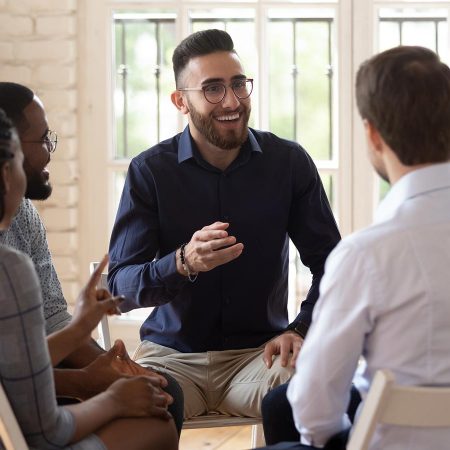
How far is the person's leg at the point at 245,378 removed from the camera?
8.39ft

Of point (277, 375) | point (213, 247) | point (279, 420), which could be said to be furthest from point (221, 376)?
point (279, 420)

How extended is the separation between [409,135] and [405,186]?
90mm

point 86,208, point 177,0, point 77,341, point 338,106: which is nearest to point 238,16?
point 177,0

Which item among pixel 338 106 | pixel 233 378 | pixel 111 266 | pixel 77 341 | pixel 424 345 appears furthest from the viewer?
pixel 338 106

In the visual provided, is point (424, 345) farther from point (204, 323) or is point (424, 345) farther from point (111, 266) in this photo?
point (111, 266)

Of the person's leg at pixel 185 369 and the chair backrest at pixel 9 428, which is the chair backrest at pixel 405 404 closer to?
the chair backrest at pixel 9 428

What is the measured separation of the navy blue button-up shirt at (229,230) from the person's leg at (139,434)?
690 mm

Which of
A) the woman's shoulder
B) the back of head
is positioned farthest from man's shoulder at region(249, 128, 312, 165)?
the woman's shoulder

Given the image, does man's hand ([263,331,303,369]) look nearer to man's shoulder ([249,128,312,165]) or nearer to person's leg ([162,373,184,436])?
person's leg ([162,373,184,436])

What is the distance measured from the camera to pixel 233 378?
8.78ft

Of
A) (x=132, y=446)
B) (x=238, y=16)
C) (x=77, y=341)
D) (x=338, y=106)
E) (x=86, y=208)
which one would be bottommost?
(x=132, y=446)

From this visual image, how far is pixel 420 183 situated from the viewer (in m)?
1.73

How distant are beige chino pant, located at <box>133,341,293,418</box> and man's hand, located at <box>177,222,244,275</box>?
344 mm

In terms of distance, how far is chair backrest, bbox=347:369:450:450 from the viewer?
5.05 feet
